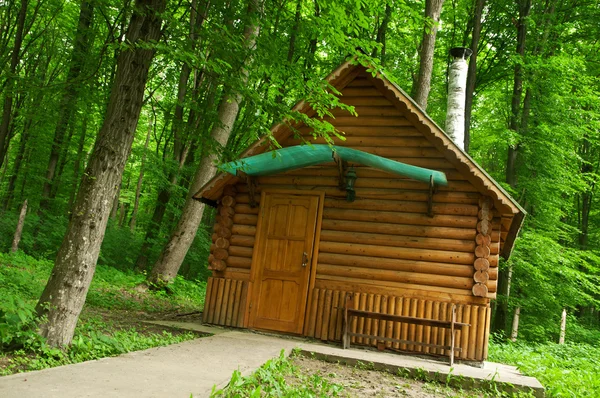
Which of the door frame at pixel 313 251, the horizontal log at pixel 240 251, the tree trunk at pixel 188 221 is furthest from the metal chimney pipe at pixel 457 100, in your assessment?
the horizontal log at pixel 240 251

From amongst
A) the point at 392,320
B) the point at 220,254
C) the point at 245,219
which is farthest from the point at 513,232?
the point at 220,254

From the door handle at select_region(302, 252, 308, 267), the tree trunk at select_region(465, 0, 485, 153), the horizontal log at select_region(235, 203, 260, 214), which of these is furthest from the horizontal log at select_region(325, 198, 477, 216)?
the tree trunk at select_region(465, 0, 485, 153)

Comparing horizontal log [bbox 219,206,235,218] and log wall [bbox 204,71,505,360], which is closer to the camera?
log wall [bbox 204,71,505,360]

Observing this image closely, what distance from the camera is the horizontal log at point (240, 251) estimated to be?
8.97 metres

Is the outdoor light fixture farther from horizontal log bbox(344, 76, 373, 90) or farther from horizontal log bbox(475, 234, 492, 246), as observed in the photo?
horizontal log bbox(475, 234, 492, 246)

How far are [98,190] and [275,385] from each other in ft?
8.79

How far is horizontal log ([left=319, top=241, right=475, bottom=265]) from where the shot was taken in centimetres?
795

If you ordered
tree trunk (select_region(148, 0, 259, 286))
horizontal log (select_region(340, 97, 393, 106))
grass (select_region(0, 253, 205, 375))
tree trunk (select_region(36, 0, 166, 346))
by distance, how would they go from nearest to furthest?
grass (select_region(0, 253, 205, 375)) < tree trunk (select_region(36, 0, 166, 346)) < horizontal log (select_region(340, 97, 393, 106)) < tree trunk (select_region(148, 0, 259, 286))

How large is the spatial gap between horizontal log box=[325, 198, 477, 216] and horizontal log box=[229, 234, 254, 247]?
1.50 m

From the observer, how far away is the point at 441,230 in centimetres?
810

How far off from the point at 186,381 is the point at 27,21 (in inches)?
509

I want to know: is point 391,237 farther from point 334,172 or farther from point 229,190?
point 229,190

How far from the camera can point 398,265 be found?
8.17 m

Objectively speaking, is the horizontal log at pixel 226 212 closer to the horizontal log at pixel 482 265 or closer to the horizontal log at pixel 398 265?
the horizontal log at pixel 398 265
